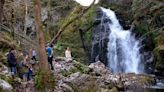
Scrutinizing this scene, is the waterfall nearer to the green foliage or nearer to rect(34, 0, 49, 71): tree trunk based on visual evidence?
rect(34, 0, 49, 71): tree trunk

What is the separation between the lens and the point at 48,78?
13.6 meters

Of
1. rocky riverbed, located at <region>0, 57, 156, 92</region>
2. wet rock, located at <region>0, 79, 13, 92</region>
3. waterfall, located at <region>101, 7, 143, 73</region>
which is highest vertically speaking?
waterfall, located at <region>101, 7, 143, 73</region>

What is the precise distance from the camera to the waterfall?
105 feet

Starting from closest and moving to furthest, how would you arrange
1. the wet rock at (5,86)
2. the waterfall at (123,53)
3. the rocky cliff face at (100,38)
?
1. the wet rock at (5,86)
2. the waterfall at (123,53)
3. the rocky cliff face at (100,38)

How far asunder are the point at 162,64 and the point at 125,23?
7435 mm

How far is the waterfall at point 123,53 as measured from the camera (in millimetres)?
32125

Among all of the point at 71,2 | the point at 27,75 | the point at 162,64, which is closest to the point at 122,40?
the point at 162,64

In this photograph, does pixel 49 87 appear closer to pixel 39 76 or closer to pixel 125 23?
pixel 39 76

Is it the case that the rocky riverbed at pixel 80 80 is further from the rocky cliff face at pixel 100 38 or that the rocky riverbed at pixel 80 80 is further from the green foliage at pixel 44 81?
the rocky cliff face at pixel 100 38

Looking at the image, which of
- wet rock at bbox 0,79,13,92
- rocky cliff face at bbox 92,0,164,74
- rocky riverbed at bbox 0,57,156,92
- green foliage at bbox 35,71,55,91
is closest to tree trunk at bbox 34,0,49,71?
green foliage at bbox 35,71,55,91

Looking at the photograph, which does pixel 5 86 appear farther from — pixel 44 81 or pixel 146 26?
pixel 146 26

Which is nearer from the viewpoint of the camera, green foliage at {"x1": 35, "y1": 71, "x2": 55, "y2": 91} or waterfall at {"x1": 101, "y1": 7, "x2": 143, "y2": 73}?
green foliage at {"x1": 35, "y1": 71, "x2": 55, "y2": 91}

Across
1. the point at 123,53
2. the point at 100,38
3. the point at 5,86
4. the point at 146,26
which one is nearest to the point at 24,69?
the point at 5,86

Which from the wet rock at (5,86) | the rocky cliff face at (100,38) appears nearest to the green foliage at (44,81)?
the wet rock at (5,86)
